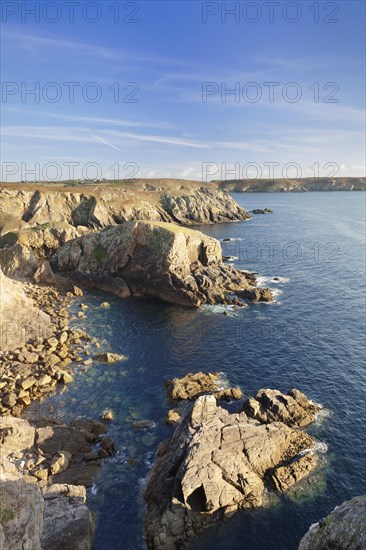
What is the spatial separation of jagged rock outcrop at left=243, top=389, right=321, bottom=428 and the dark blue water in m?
1.37

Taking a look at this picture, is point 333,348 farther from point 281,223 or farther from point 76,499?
point 281,223

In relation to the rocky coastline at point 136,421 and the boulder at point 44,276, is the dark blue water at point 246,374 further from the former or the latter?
the boulder at point 44,276

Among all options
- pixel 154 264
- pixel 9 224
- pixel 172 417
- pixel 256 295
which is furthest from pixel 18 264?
pixel 172 417

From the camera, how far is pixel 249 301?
69000 mm

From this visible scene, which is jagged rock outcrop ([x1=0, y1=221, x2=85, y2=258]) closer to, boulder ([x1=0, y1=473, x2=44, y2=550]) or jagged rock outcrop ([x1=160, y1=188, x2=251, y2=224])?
jagged rock outcrop ([x1=160, y1=188, x2=251, y2=224])

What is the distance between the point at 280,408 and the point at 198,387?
9375 mm

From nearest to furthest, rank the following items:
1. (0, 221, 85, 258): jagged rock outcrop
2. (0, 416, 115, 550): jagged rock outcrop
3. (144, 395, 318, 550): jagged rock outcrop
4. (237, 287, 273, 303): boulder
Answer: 1. (0, 416, 115, 550): jagged rock outcrop
2. (144, 395, 318, 550): jagged rock outcrop
3. (237, 287, 273, 303): boulder
4. (0, 221, 85, 258): jagged rock outcrop

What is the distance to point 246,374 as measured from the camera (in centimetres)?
4438

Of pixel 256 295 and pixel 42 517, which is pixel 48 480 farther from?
pixel 256 295

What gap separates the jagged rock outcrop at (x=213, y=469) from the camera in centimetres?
2511

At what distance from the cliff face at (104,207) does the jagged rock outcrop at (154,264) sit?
51.6 meters

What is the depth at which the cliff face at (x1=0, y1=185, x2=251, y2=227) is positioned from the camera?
12588 centimetres

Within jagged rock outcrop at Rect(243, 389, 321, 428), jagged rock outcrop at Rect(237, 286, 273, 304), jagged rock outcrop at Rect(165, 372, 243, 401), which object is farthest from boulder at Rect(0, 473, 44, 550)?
jagged rock outcrop at Rect(237, 286, 273, 304)

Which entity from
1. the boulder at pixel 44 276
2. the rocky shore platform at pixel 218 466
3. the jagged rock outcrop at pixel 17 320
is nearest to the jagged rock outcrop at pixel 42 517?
the rocky shore platform at pixel 218 466
